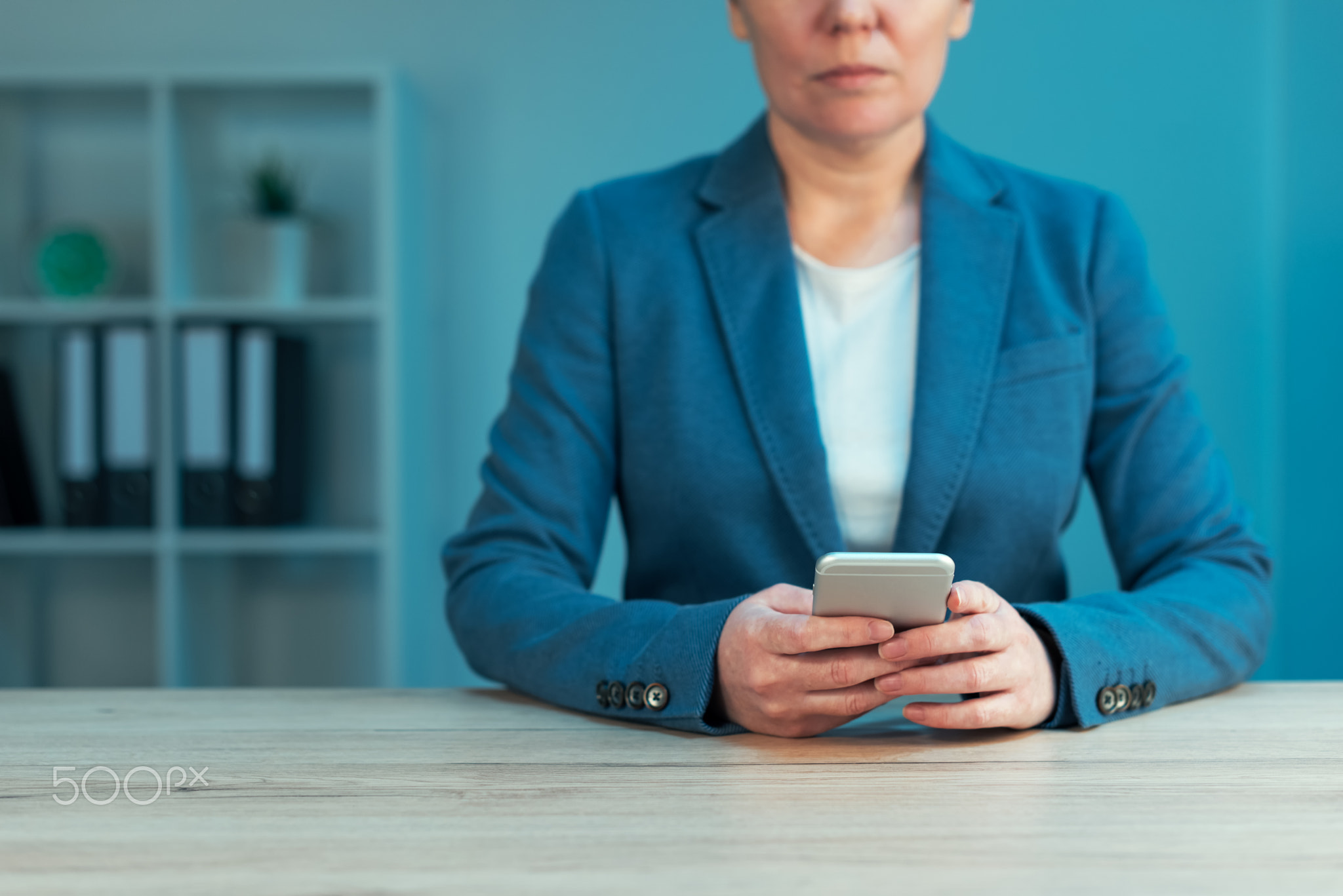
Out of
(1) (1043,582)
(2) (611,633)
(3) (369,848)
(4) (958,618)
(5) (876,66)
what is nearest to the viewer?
(3) (369,848)

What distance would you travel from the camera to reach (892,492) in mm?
1227

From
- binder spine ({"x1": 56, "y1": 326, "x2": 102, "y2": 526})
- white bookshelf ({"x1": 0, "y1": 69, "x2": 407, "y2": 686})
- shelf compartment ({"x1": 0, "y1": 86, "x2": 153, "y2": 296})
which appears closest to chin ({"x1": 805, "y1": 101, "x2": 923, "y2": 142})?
white bookshelf ({"x1": 0, "y1": 69, "x2": 407, "y2": 686})

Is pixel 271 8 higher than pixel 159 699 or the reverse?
higher

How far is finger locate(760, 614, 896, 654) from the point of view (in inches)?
31.5

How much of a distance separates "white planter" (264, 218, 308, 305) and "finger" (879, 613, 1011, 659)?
85.3 inches

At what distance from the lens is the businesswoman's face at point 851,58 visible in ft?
3.67

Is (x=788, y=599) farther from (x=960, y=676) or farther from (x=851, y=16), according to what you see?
(x=851, y=16)

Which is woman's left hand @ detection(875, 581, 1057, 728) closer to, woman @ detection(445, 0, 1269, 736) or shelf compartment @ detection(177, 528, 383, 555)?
woman @ detection(445, 0, 1269, 736)

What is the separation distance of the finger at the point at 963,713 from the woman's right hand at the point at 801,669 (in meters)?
0.02

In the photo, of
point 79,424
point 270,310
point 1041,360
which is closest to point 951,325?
point 1041,360

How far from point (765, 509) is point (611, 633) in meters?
0.29

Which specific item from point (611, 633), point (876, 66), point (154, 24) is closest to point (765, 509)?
point (611, 633)

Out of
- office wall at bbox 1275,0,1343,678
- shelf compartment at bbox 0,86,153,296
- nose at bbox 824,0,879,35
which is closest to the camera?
nose at bbox 824,0,879,35

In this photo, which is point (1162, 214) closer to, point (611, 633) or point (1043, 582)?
point (1043, 582)
